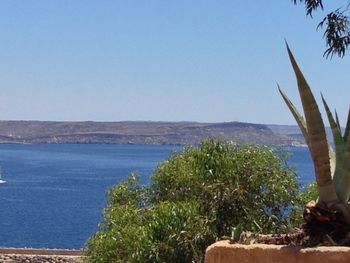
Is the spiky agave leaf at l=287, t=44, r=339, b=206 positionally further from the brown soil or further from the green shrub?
the green shrub

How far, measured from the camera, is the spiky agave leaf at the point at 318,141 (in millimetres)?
4484

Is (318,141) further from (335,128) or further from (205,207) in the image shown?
(205,207)

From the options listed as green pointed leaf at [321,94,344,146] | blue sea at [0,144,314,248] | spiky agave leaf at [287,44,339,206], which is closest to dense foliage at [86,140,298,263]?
green pointed leaf at [321,94,344,146]

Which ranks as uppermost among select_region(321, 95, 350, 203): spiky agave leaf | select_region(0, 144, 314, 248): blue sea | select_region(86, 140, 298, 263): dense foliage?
select_region(321, 95, 350, 203): spiky agave leaf

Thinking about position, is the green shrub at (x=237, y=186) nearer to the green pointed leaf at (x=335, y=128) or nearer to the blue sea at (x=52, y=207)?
the green pointed leaf at (x=335, y=128)

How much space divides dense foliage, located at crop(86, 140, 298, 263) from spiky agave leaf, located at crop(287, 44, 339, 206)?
6.77 ft

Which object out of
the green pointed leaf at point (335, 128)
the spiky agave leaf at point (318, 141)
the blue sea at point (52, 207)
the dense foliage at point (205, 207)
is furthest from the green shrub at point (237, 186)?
the blue sea at point (52, 207)

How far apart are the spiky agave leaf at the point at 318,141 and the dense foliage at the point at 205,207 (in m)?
2.06

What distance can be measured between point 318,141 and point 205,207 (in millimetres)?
2879

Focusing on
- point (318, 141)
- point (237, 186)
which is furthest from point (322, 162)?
point (237, 186)

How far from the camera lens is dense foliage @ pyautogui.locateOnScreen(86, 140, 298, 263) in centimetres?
703

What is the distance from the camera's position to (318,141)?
4.52 meters

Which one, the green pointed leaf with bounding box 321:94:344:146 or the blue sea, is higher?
the green pointed leaf with bounding box 321:94:344:146

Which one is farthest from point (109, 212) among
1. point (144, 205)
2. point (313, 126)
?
point (313, 126)
